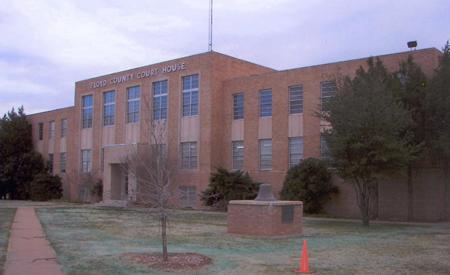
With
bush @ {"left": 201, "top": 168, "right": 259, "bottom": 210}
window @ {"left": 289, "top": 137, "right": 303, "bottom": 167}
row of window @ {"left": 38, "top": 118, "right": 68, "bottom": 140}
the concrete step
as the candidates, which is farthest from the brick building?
row of window @ {"left": 38, "top": 118, "right": 68, "bottom": 140}

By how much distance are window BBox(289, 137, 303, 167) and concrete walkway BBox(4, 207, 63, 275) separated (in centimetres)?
1852

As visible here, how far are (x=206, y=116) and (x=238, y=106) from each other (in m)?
2.34

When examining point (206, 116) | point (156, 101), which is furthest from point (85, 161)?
point (206, 116)

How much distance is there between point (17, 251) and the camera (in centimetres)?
1564

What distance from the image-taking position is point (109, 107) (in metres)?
51.5

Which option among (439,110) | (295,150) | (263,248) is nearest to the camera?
(263,248)

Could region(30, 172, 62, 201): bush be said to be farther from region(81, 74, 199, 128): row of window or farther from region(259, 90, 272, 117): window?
region(259, 90, 272, 117): window

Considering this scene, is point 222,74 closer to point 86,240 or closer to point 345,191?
point 345,191

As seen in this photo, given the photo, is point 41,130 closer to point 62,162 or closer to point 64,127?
point 64,127

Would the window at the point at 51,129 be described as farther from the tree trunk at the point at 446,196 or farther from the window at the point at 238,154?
the tree trunk at the point at 446,196

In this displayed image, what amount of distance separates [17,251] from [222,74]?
28.0 meters

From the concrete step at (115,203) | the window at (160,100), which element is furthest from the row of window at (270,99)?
the concrete step at (115,203)

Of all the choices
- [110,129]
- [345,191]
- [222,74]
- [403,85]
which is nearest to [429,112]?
[403,85]

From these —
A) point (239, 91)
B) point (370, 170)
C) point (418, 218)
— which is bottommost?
point (418, 218)
